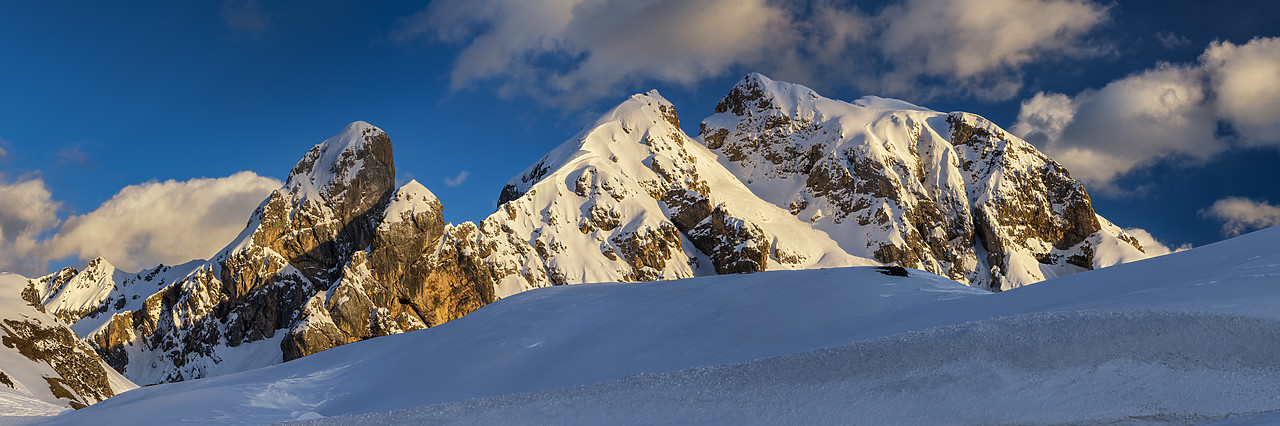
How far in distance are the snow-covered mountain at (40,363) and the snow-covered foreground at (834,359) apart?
871 centimetres

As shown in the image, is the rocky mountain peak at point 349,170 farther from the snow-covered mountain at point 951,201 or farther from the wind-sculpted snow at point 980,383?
the wind-sculpted snow at point 980,383

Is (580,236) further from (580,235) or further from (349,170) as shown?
(349,170)

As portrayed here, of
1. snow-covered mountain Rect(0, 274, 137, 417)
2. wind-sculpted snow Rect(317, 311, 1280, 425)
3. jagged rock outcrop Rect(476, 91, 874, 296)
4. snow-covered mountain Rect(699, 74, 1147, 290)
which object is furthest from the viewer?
snow-covered mountain Rect(699, 74, 1147, 290)

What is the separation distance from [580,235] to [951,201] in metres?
94.6

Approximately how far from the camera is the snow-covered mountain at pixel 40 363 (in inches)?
868

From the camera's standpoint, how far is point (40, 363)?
86.8ft

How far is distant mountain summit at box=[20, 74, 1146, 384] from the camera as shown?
15175cm

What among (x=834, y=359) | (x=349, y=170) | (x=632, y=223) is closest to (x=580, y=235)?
(x=632, y=223)

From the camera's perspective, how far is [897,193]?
179 meters

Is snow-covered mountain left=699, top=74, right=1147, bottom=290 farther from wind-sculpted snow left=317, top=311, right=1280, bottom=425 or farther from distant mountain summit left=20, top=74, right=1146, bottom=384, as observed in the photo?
wind-sculpted snow left=317, top=311, right=1280, bottom=425

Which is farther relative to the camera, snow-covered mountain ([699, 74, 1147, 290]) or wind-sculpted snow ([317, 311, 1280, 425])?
snow-covered mountain ([699, 74, 1147, 290])

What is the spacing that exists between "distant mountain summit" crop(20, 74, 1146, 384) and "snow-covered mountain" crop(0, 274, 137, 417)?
112 meters

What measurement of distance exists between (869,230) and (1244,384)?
177 m

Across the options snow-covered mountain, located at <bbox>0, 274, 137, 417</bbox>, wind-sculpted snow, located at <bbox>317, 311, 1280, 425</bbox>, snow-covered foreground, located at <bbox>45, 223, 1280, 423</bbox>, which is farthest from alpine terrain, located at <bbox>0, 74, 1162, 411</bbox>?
wind-sculpted snow, located at <bbox>317, 311, 1280, 425</bbox>
